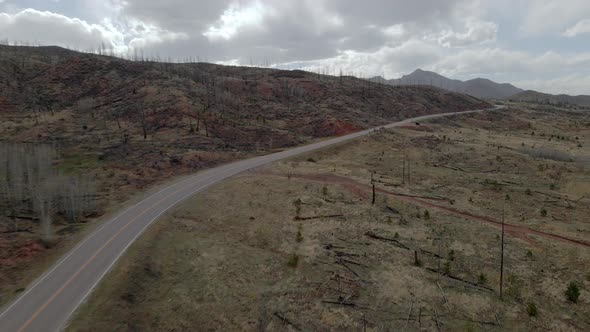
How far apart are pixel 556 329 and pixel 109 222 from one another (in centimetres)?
3242

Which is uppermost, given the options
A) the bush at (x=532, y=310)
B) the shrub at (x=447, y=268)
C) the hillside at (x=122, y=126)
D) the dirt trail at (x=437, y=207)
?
the hillside at (x=122, y=126)

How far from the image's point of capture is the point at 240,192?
3681 centimetres

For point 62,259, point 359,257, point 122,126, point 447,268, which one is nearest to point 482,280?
point 447,268

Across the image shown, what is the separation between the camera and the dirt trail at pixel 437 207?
26.5 metres

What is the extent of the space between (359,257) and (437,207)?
12.9 meters

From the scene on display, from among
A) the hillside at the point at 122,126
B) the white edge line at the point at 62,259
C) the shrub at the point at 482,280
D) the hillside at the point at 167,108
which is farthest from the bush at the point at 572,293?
the hillside at the point at 167,108

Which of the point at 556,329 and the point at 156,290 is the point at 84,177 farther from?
the point at 556,329

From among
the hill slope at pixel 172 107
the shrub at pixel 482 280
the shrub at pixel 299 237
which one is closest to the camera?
the shrub at pixel 482 280

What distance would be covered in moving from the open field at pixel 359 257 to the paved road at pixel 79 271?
3.61 ft

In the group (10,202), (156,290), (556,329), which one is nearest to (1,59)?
(10,202)

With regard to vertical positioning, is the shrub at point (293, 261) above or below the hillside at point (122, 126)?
below

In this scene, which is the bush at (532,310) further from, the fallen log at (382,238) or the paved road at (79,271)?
the paved road at (79,271)

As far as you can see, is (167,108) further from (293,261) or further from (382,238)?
(382,238)

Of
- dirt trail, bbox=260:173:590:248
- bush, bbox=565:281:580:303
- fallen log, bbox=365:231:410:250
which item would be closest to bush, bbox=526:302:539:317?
bush, bbox=565:281:580:303
